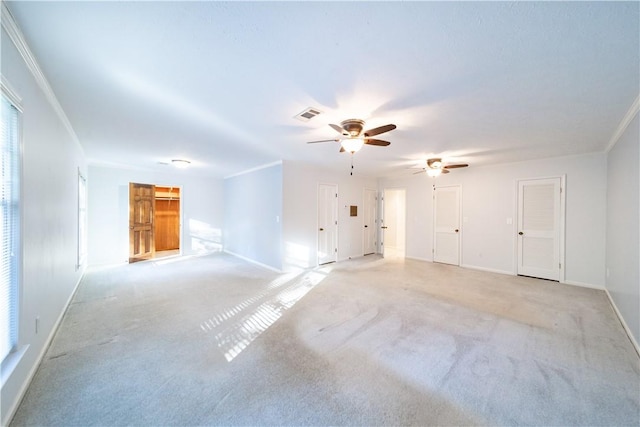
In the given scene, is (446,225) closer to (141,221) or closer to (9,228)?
(9,228)

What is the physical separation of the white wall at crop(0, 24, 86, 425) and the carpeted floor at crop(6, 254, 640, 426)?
225mm

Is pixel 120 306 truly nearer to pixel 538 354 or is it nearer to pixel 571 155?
pixel 538 354

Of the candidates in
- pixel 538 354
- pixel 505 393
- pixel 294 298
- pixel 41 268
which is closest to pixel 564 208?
pixel 538 354

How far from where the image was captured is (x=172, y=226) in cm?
820

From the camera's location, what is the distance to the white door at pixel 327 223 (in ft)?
19.7

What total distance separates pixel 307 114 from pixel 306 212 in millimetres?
3168

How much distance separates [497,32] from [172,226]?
362 inches

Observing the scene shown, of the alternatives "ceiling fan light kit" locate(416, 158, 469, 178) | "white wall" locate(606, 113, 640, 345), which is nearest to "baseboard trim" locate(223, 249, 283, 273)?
"ceiling fan light kit" locate(416, 158, 469, 178)

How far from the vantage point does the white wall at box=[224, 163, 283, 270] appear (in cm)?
540

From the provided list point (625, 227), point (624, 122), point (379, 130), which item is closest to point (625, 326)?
point (625, 227)

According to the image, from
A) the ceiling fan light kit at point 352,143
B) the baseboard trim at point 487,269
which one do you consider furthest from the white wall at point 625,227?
the ceiling fan light kit at point 352,143

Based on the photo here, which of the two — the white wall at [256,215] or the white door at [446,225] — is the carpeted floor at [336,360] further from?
the white door at [446,225]

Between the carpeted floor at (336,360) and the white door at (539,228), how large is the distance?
82cm

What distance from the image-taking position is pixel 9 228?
1.72 m
